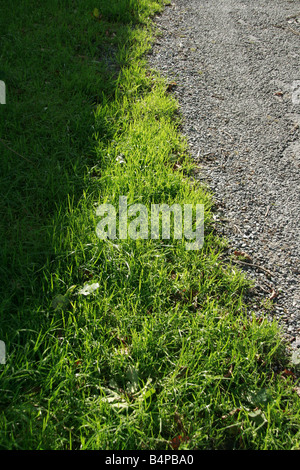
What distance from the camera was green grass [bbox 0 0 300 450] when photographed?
1.57 meters

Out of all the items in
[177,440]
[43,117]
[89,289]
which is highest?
[43,117]

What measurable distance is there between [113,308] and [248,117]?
2612 mm

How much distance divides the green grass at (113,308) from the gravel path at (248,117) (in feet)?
0.69

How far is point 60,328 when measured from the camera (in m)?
1.80

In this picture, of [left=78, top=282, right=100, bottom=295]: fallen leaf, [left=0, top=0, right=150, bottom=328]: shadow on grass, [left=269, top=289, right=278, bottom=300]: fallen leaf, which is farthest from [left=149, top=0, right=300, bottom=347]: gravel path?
[left=78, top=282, right=100, bottom=295]: fallen leaf

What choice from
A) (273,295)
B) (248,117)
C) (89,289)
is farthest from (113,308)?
(248,117)

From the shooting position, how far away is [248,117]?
376 centimetres

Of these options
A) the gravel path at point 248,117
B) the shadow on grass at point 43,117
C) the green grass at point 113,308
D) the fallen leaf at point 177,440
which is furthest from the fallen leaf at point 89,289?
the gravel path at point 248,117

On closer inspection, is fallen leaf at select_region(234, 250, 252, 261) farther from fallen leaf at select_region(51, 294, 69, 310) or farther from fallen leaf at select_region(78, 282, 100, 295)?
fallen leaf at select_region(51, 294, 69, 310)

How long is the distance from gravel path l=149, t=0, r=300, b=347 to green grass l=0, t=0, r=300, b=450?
21 cm

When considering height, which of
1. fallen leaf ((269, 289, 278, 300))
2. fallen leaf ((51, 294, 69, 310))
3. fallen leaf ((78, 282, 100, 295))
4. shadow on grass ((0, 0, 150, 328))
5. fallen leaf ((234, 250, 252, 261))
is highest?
shadow on grass ((0, 0, 150, 328))

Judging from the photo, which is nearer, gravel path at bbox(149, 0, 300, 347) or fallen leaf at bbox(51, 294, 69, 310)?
fallen leaf at bbox(51, 294, 69, 310)

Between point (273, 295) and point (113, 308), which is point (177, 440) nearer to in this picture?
point (113, 308)
